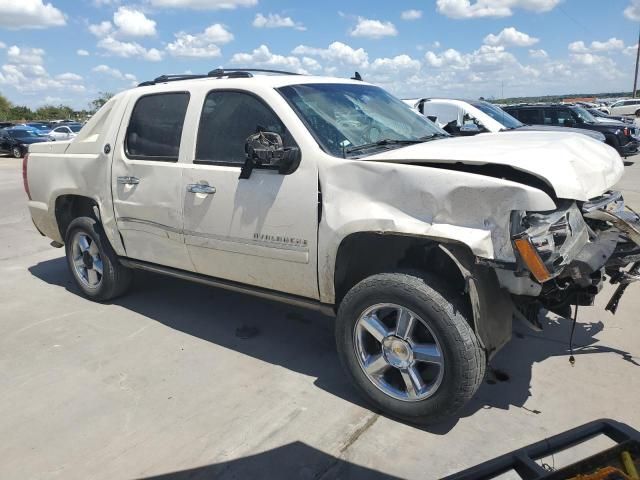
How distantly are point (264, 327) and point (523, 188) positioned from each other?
8.57ft

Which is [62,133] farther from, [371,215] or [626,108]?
[626,108]

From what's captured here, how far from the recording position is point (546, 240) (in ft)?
8.61

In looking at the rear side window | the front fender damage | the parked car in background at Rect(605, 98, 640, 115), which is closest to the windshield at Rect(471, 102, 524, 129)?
the rear side window

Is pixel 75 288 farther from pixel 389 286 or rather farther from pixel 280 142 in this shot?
pixel 389 286

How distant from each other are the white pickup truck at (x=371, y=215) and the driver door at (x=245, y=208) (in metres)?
0.01

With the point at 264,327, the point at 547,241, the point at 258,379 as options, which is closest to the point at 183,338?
the point at 264,327

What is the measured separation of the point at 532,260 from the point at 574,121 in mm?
14839

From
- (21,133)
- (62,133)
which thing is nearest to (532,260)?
(62,133)

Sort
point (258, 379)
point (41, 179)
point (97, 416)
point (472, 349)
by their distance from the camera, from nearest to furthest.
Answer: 1. point (472, 349)
2. point (97, 416)
3. point (258, 379)
4. point (41, 179)

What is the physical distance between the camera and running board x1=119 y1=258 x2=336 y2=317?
3516 mm

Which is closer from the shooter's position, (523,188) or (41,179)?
(523,188)

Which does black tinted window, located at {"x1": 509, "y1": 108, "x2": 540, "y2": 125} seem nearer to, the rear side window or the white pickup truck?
the white pickup truck

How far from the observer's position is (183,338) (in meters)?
4.38

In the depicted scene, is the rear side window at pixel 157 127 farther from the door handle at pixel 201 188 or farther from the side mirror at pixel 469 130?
the side mirror at pixel 469 130
